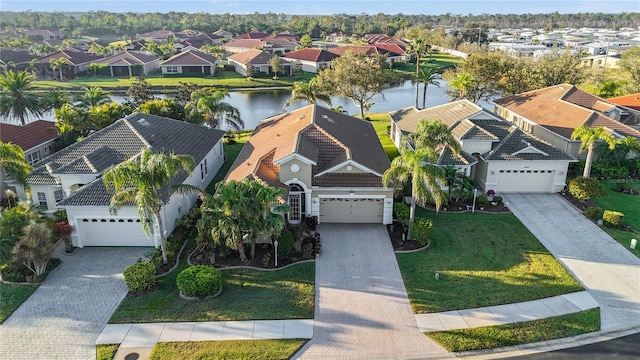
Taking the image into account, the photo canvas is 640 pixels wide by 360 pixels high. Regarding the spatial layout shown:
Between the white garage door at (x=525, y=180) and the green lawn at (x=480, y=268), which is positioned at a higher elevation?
the white garage door at (x=525, y=180)

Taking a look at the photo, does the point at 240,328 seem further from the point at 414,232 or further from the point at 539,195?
the point at 539,195

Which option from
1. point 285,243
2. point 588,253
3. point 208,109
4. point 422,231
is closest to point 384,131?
point 208,109

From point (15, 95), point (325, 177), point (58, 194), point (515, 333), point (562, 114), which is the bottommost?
point (515, 333)

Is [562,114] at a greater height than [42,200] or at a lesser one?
greater

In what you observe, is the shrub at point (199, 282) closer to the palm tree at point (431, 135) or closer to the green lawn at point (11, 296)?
the green lawn at point (11, 296)

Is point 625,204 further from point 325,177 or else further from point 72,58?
point 72,58

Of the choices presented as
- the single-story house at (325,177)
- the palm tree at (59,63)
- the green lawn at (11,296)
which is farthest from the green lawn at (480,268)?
the palm tree at (59,63)

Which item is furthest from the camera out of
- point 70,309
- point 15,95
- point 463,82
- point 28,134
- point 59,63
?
point 59,63
